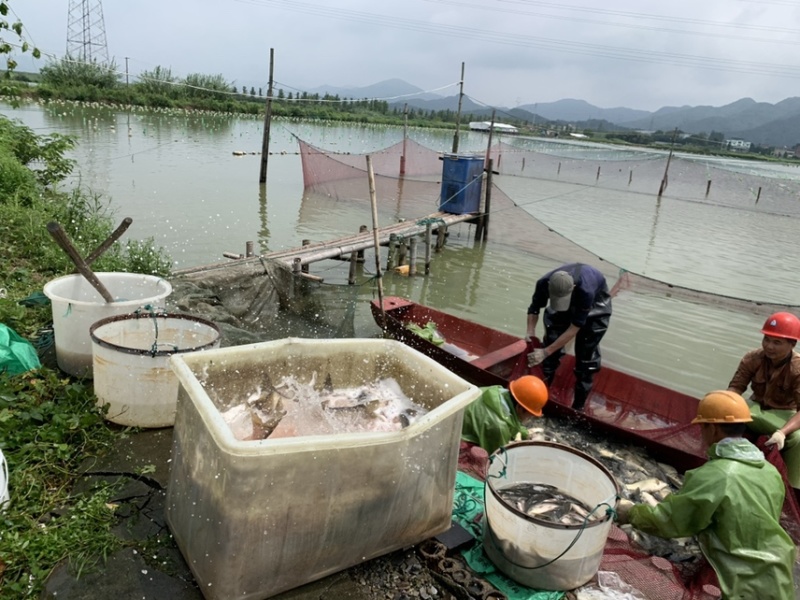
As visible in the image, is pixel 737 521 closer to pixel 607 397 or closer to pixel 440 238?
pixel 607 397

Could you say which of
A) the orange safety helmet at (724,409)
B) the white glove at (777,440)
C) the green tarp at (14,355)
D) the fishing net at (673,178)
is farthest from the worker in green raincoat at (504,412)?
the fishing net at (673,178)

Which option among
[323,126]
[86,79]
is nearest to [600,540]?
[86,79]

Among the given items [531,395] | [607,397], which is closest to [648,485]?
[531,395]

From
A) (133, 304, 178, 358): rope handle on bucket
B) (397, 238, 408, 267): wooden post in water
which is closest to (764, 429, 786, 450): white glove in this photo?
(133, 304, 178, 358): rope handle on bucket

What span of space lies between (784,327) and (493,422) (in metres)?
2.24

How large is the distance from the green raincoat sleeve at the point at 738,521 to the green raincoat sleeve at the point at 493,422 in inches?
48.1

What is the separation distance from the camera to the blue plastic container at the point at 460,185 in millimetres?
12406

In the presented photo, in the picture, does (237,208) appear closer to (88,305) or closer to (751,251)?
(88,305)

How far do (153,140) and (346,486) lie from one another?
79.6 feet

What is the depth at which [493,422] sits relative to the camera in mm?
4012

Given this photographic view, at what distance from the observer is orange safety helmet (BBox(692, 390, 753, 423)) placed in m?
3.19

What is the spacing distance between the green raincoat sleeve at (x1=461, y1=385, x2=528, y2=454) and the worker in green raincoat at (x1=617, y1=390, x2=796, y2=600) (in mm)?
1141

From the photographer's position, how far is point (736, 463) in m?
2.89

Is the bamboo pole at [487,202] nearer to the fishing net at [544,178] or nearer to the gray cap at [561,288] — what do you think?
the fishing net at [544,178]
